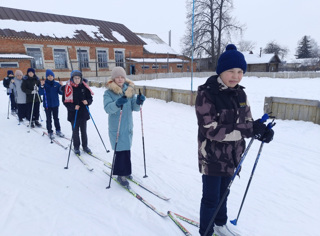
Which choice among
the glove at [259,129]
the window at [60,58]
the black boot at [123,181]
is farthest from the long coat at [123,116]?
the window at [60,58]

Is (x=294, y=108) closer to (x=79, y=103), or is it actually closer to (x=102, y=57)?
(x=79, y=103)

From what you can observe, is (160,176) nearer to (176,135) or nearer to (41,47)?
(176,135)

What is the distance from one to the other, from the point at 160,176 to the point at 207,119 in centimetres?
220

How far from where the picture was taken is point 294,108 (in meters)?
6.00

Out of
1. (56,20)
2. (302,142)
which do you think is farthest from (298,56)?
(302,142)

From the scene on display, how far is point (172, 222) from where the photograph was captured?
103 inches

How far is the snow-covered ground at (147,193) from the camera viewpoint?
2.55m

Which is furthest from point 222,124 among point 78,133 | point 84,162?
point 78,133

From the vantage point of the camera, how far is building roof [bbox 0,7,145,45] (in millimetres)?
23922

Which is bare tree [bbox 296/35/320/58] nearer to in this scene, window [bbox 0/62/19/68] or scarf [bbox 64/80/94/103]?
window [bbox 0/62/19/68]

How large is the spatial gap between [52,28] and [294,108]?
29.5m

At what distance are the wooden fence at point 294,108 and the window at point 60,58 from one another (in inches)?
Result: 1041

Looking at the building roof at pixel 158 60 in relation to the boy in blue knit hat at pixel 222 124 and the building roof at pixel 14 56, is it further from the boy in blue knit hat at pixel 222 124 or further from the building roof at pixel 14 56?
the boy in blue knit hat at pixel 222 124

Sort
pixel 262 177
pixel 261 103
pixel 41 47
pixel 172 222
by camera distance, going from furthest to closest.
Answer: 1. pixel 41 47
2. pixel 261 103
3. pixel 262 177
4. pixel 172 222
